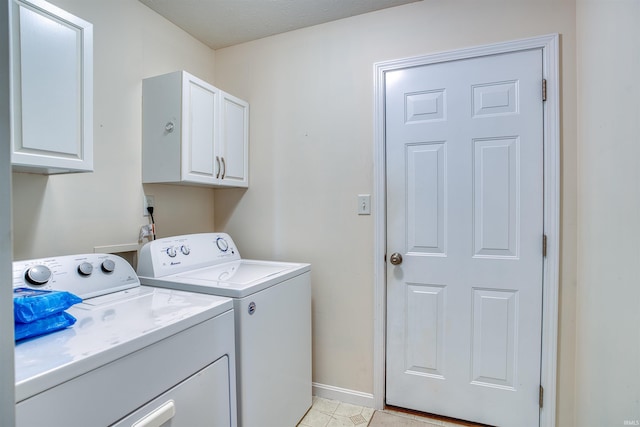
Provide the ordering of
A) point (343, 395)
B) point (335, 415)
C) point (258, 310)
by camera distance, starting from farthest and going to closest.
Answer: point (343, 395) → point (335, 415) → point (258, 310)

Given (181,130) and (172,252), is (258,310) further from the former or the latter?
(181,130)

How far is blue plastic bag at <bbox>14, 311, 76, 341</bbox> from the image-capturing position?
833 mm

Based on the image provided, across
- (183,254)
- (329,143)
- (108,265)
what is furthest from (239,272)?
(329,143)

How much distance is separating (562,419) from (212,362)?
175cm

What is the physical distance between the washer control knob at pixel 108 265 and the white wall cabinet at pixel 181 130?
1.69 feet

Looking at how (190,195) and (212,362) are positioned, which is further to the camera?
(190,195)

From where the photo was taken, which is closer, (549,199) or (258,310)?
(258,310)

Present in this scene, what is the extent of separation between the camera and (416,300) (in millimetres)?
1836

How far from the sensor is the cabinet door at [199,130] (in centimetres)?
169

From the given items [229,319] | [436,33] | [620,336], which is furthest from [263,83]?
[620,336]

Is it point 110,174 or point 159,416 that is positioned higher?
point 110,174

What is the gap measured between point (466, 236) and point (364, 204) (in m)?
0.60

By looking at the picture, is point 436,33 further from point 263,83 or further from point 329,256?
point 329,256

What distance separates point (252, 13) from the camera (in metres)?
1.89
